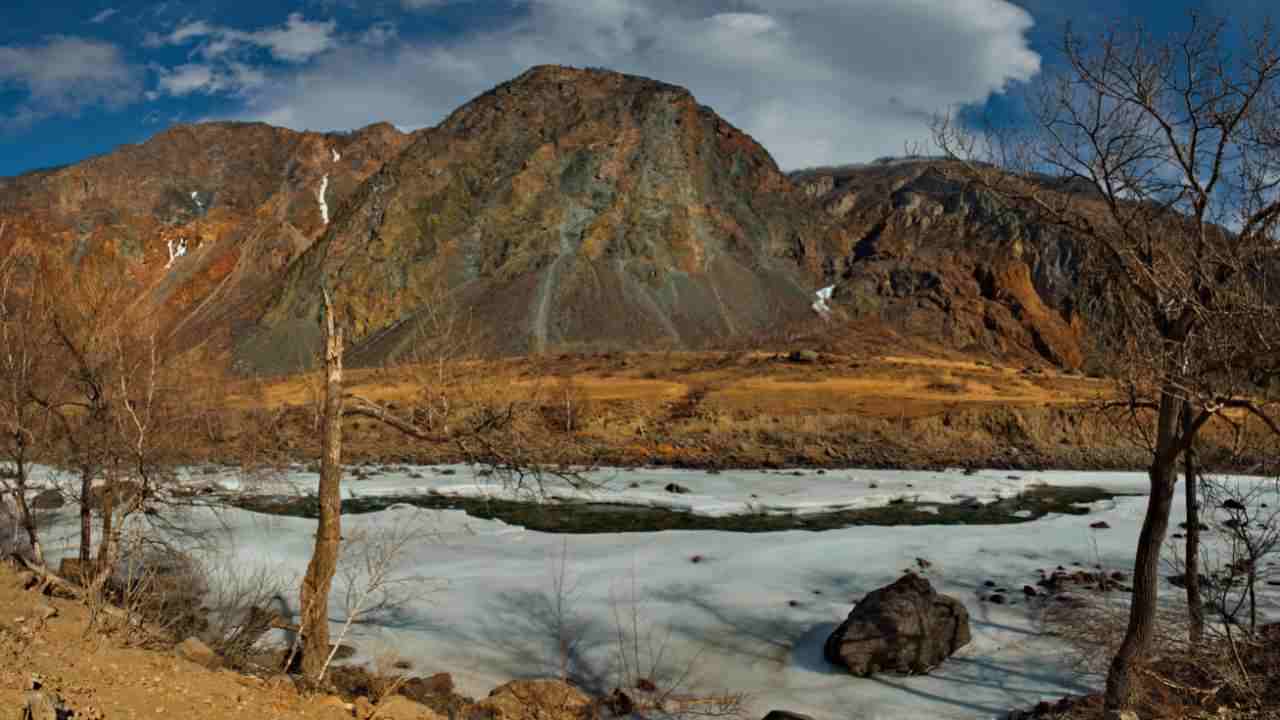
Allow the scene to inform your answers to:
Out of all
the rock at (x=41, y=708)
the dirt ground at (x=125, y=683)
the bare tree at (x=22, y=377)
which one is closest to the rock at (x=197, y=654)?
the dirt ground at (x=125, y=683)

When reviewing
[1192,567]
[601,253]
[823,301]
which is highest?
[601,253]

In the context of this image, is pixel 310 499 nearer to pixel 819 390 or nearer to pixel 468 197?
pixel 819 390

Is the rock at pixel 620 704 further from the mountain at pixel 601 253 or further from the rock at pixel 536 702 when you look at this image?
the mountain at pixel 601 253

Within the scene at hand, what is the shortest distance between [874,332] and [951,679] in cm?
6918

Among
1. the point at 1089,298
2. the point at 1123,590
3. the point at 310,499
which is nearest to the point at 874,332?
the point at 310,499

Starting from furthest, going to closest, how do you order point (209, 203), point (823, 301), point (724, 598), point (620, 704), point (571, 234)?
point (209, 203), point (823, 301), point (571, 234), point (724, 598), point (620, 704)

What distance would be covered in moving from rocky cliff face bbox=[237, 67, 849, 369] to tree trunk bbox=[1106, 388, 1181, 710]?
6018 cm

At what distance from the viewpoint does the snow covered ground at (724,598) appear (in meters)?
10.7

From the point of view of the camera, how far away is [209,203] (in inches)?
5600

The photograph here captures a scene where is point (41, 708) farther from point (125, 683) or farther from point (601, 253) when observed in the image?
point (601, 253)

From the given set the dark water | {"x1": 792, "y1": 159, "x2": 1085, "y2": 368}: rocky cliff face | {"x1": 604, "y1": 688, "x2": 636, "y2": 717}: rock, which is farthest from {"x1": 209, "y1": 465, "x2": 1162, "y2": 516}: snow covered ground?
{"x1": 792, "y1": 159, "x2": 1085, "y2": 368}: rocky cliff face

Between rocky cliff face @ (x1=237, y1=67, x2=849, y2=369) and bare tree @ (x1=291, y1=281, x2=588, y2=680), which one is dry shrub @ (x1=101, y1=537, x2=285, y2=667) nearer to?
bare tree @ (x1=291, y1=281, x2=588, y2=680)

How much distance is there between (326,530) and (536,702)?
2.83 metres

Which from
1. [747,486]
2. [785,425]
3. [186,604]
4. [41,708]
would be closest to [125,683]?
[41,708]
